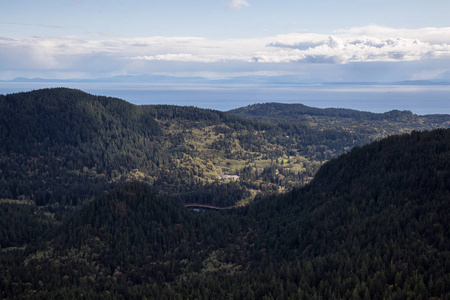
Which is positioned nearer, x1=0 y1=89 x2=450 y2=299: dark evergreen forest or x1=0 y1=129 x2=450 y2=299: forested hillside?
x1=0 y1=129 x2=450 y2=299: forested hillside

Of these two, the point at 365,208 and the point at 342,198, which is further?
the point at 342,198

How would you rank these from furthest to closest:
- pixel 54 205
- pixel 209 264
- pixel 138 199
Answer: pixel 54 205 < pixel 138 199 < pixel 209 264

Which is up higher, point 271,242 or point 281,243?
point 281,243

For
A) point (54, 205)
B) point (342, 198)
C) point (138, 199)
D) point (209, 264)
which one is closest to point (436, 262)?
point (342, 198)

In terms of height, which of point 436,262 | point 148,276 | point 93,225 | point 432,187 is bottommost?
point 148,276

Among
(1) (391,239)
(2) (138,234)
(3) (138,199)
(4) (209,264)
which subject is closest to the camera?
(1) (391,239)

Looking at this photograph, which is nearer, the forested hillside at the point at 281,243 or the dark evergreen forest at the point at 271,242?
the forested hillside at the point at 281,243

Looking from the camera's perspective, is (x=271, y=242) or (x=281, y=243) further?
(x=271, y=242)

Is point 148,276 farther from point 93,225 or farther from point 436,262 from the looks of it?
point 436,262
